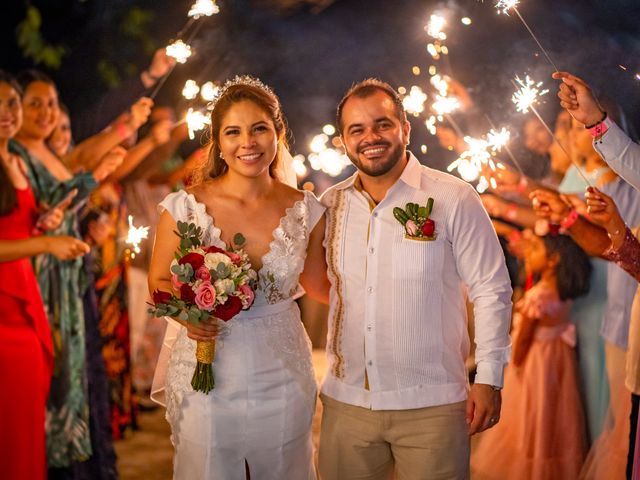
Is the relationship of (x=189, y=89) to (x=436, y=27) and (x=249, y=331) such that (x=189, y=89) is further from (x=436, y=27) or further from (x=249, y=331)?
(x=249, y=331)

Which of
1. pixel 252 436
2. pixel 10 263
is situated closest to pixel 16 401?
pixel 10 263

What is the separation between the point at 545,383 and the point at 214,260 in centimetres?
220

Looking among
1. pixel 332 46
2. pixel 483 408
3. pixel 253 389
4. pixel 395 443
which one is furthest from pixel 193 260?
pixel 332 46

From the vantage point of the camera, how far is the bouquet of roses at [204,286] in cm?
231

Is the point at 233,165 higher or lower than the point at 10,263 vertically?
higher

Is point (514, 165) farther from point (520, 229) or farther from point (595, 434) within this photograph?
point (595, 434)

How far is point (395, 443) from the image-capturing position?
2590 millimetres

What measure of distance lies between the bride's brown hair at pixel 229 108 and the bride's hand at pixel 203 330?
681 mm

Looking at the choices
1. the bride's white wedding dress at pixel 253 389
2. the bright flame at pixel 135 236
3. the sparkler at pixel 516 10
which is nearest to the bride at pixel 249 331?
the bride's white wedding dress at pixel 253 389

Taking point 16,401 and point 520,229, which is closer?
point 16,401

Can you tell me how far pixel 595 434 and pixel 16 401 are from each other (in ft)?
9.39

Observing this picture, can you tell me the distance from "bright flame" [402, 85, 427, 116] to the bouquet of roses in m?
2.04

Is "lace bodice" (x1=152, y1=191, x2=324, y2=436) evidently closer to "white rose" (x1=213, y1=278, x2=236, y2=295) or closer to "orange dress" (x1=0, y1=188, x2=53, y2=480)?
"white rose" (x1=213, y1=278, x2=236, y2=295)

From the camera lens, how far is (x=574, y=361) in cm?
376
